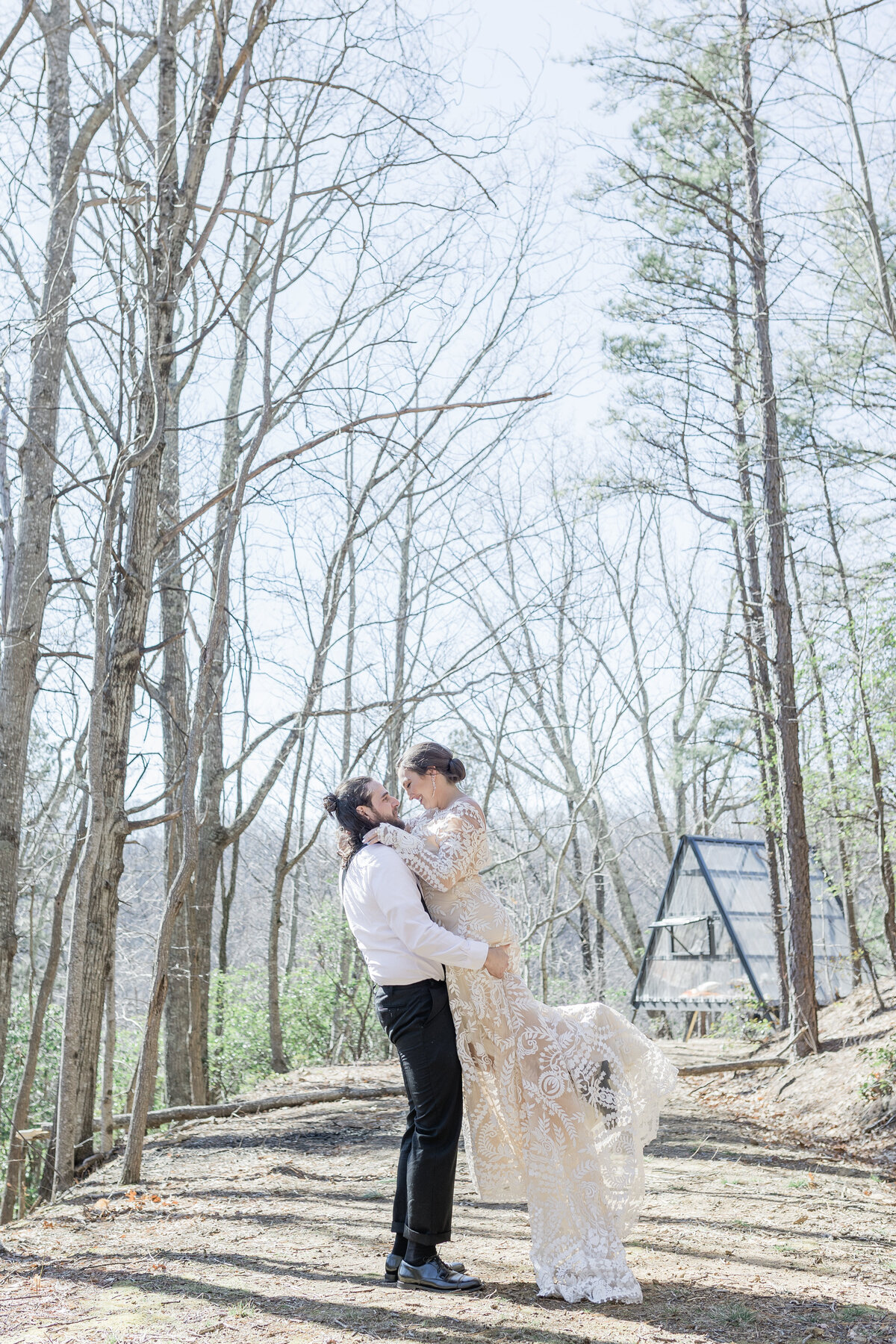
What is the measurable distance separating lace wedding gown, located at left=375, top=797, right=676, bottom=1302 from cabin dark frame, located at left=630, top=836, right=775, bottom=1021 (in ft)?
29.5

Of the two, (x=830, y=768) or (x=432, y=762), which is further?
(x=830, y=768)

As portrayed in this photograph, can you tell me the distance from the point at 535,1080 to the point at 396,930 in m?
0.67

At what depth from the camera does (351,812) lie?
3441 mm

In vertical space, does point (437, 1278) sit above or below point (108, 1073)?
below

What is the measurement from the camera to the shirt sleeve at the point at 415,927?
318 centimetres

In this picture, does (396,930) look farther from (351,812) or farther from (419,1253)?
(419,1253)

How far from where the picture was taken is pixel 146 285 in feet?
17.5

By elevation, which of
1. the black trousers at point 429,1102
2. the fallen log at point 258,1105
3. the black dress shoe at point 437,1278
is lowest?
the fallen log at point 258,1105

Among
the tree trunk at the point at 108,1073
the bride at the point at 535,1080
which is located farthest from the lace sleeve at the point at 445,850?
the tree trunk at the point at 108,1073

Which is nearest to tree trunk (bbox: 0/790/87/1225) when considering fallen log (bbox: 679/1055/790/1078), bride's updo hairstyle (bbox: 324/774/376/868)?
bride's updo hairstyle (bbox: 324/774/376/868)

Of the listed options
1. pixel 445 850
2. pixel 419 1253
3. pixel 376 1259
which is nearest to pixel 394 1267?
pixel 419 1253

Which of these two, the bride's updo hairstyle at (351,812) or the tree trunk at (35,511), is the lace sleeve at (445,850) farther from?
the tree trunk at (35,511)

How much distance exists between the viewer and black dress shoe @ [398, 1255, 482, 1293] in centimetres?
320

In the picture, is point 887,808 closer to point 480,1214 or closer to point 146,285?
point 480,1214
